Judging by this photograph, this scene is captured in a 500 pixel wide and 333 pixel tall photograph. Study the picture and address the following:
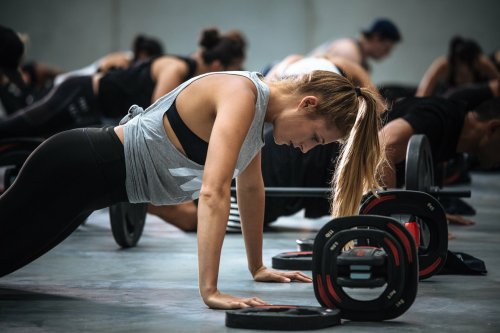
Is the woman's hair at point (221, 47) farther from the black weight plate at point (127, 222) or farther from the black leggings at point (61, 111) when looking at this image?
the black weight plate at point (127, 222)

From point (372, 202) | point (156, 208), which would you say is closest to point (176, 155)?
point (372, 202)

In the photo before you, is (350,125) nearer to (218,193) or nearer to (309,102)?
(309,102)

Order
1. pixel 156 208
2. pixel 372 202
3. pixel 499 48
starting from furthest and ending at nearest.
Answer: pixel 499 48, pixel 156 208, pixel 372 202

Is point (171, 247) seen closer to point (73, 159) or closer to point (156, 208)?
point (156, 208)

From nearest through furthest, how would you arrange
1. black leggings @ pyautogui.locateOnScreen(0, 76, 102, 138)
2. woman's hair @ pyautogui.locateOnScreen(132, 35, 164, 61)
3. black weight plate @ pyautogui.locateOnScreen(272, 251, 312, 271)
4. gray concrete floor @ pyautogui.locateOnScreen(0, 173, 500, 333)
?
gray concrete floor @ pyautogui.locateOnScreen(0, 173, 500, 333) → black weight plate @ pyautogui.locateOnScreen(272, 251, 312, 271) → black leggings @ pyautogui.locateOnScreen(0, 76, 102, 138) → woman's hair @ pyautogui.locateOnScreen(132, 35, 164, 61)

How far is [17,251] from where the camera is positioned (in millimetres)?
2432

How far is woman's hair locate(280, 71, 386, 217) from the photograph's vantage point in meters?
2.37

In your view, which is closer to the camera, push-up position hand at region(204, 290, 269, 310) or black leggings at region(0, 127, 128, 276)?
push-up position hand at region(204, 290, 269, 310)

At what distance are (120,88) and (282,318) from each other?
3.24 meters

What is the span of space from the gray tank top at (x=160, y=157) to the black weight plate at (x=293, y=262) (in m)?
0.61

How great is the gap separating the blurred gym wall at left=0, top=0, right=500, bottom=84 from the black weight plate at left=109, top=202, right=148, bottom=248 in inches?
286

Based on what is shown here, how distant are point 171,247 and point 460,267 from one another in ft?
4.04

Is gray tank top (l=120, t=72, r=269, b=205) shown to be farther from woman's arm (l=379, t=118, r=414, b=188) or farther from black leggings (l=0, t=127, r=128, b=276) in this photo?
woman's arm (l=379, t=118, r=414, b=188)

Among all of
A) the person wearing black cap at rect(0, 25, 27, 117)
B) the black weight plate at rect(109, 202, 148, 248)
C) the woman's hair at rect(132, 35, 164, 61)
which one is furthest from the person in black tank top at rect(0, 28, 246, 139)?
the woman's hair at rect(132, 35, 164, 61)
